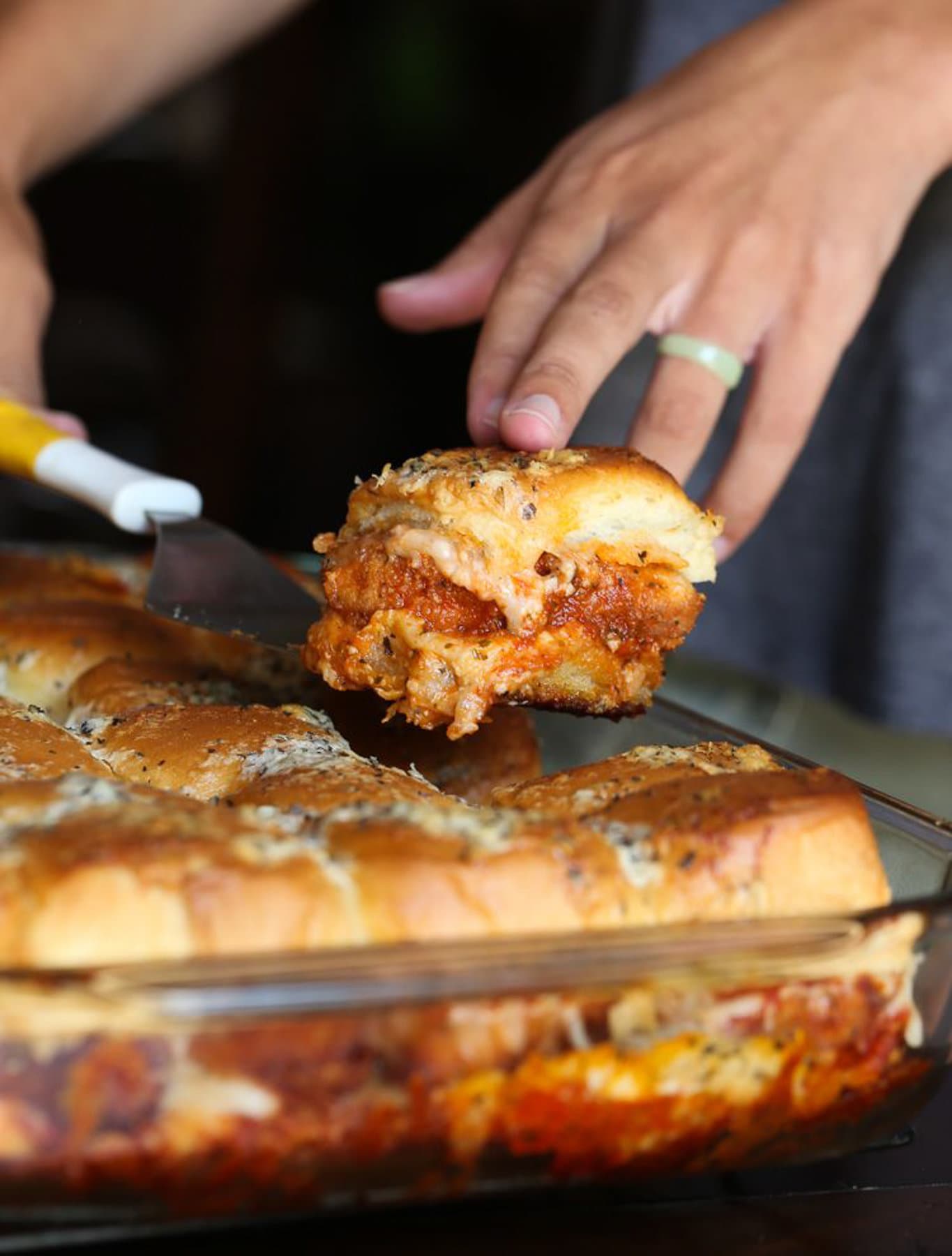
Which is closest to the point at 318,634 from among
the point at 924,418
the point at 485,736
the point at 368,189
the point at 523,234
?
the point at 485,736

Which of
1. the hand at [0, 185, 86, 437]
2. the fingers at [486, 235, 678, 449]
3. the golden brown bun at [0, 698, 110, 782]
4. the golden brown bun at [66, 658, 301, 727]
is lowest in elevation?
the golden brown bun at [66, 658, 301, 727]

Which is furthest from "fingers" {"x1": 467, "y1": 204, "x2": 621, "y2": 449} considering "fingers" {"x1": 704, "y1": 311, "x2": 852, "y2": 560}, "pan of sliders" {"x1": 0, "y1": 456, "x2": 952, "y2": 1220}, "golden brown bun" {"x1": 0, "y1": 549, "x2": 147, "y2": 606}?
"golden brown bun" {"x1": 0, "y1": 549, "x2": 147, "y2": 606}

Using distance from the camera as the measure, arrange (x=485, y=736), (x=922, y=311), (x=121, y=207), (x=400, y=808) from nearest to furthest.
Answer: (x=400, y=808), (x=485, y=736), (x=922, y=311), (x=121, y=207)

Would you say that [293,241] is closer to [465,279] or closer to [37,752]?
[465,279]

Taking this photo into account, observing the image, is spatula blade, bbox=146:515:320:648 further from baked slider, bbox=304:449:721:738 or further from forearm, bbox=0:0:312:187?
forearm, bbox=0:0:312:187

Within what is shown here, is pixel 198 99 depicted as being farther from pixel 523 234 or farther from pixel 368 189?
pixel 523 234

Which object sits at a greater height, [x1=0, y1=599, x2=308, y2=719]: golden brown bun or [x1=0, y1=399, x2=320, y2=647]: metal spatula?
[x1=0, y1=399, x2=320, y2=647]: metal spatula
